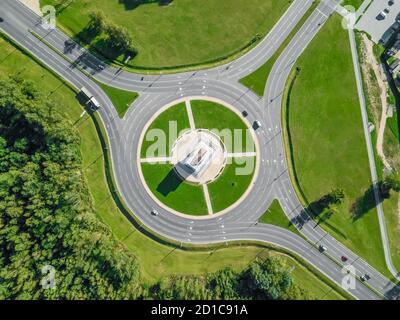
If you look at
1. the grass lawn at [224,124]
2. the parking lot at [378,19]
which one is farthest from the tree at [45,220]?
the parking lot at [378,19]

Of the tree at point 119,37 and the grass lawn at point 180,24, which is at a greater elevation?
the grass lawn at point 180,24

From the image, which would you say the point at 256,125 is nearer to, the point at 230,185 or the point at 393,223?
the point at 230,185

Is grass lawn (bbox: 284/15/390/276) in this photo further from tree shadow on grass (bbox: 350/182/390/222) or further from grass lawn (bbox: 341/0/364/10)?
grass lawn (bbox: 341/0/364/10)

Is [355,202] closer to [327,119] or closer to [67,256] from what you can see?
[327,119]

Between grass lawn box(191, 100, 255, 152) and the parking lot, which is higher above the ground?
the parking lot

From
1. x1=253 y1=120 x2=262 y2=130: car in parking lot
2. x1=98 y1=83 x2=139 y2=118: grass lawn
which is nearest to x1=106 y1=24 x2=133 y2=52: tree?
x1=98 y1=83 x2=139 y2=118: grass lawn

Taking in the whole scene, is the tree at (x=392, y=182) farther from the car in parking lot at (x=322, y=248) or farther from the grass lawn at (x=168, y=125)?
the grass lawn at (x=168, y=125)

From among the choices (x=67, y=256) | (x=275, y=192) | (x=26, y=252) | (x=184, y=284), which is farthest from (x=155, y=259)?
Result: (x=275, y=192)
